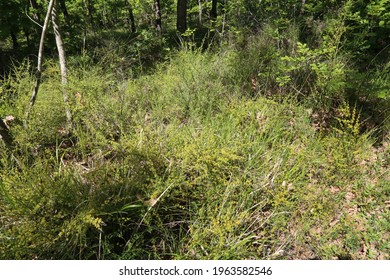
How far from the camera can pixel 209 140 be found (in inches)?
86.8

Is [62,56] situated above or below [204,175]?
above

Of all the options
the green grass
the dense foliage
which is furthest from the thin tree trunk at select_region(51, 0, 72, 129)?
the green grass

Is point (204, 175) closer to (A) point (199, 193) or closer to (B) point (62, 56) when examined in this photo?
(A) point (199, 193)

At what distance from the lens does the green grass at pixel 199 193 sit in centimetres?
164

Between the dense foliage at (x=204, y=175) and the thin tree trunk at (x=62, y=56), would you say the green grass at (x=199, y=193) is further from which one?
the thin tree trunk at (x=62, y=56)

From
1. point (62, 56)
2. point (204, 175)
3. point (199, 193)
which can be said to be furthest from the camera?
point (62, 56)

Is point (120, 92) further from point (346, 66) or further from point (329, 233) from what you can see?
point (346, 66)

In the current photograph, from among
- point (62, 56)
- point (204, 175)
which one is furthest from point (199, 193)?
point (62, 56)

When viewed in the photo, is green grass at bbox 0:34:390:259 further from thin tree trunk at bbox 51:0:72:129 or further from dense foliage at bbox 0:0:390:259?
thin tree trunk at bbox 51:0:72:129

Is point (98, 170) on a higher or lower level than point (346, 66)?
lower

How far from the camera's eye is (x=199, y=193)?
197 centimetres

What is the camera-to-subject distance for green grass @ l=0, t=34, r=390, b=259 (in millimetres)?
1645
